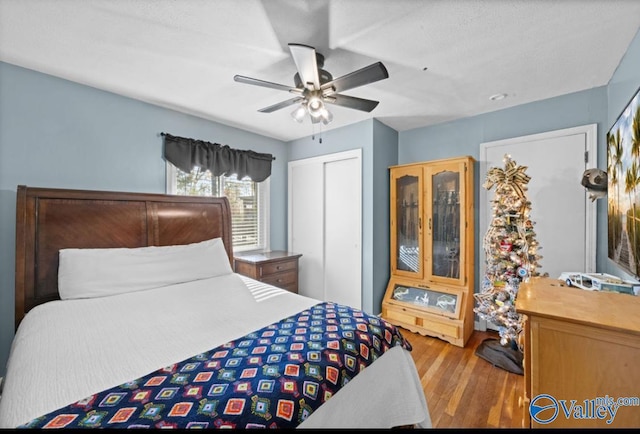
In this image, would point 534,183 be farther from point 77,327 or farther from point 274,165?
point 77,327

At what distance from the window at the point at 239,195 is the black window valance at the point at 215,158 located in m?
0.10

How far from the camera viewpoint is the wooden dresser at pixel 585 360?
99 centimetres

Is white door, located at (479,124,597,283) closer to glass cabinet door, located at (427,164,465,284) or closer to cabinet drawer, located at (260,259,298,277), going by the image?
glass cabinet door, located at (427,164,465,284)

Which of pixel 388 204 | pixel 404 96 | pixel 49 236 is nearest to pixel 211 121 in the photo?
pixel 49 236

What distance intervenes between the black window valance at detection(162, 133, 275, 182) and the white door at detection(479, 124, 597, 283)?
3.03 metres

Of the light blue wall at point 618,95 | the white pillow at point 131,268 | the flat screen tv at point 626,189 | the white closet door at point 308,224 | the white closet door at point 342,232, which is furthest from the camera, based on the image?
the white closet door at point 308,224

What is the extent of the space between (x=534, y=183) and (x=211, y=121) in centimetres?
375

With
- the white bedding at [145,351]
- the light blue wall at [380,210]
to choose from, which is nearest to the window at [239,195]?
the white bedding at [145,351]

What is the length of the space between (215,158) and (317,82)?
190 cm

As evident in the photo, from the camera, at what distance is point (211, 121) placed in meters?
3.20

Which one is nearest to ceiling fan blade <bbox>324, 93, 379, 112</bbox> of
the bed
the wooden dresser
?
the bed

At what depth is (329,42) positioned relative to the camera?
5.66 ft

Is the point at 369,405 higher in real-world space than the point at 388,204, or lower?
lower

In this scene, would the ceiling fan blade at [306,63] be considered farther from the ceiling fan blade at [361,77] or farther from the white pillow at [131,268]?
the white pillow at [131,268]
